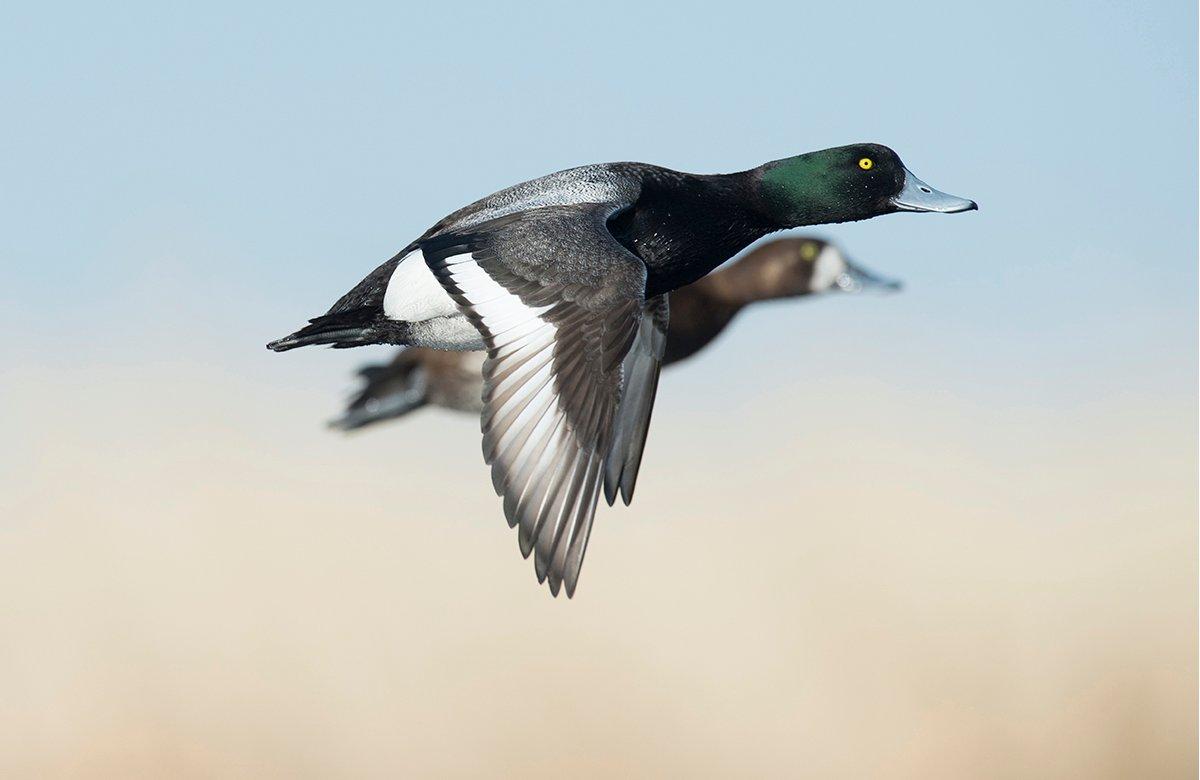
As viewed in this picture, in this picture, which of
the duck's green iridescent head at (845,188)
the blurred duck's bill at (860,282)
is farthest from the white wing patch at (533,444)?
the blurred duck's bill at (860,282)

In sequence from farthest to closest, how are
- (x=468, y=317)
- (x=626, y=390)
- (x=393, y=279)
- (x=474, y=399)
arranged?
1. (x=474, y=399)
2. (x=626, y=390)
3. (x=393, y=279)
4. (x=468, y=317)

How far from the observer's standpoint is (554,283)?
2924 millimetres

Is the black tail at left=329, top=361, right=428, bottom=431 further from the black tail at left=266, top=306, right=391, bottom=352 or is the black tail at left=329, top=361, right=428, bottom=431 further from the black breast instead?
the black tail at left=266, top=306, right=391, bottom=352

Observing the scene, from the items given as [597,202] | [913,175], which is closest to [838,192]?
[913,175]

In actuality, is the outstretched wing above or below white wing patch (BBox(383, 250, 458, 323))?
below

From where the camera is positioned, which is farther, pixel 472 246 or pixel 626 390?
pixel 626 390

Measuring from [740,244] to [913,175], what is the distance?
19.3 inches

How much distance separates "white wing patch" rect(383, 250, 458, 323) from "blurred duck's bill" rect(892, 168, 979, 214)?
1.22m

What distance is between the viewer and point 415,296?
320 centimetres

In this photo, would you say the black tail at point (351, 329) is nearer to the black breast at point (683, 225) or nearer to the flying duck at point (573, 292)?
the flying duck at point (573, 292)

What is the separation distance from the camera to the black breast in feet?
11.4

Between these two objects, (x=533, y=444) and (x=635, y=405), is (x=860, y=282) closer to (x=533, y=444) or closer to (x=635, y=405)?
(x=635, y=405)

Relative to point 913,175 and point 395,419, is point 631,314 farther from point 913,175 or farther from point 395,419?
point 395,419

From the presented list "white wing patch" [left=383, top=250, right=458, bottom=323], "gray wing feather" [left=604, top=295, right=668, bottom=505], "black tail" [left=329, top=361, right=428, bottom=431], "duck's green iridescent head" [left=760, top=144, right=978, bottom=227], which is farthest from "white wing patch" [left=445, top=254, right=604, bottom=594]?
"black tail" [left=329, top=361, right=428, bottom=431]
